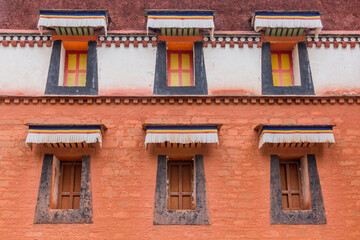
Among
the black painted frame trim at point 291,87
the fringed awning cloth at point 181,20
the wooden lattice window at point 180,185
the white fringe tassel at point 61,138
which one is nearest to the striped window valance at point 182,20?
the fringed awning cloth at point 181,20

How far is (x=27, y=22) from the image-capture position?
12180 mm

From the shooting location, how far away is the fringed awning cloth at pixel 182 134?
412 inches

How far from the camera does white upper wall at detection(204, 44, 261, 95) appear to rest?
37.6 ft

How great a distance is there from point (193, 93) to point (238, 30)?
220cm

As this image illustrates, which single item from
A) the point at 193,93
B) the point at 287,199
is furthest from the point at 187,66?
the point at 287,199

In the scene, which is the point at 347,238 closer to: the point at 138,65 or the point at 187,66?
the point at 187,66

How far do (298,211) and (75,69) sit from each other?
6552mm

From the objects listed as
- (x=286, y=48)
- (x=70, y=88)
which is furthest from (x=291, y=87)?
(x=70, y=88)

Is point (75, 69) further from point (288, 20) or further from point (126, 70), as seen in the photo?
point (288, 20)

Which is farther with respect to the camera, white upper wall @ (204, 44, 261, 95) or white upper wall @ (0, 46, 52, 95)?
white upper wall @ (204, 44, 261, 95)

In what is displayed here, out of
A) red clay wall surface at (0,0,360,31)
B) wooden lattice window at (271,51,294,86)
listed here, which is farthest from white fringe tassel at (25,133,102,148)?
wooden lattice window at (271,51,294,86)

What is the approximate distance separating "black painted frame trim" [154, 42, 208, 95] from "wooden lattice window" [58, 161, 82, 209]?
2.73 m

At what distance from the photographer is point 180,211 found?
10445 mm

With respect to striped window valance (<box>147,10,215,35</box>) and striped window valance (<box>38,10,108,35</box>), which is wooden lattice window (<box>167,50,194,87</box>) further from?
striped window valance (<box>38,10,108,35</box>)
